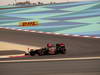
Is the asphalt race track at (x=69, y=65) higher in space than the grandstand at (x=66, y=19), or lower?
lower

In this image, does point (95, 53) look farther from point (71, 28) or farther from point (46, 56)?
point (71, 28)

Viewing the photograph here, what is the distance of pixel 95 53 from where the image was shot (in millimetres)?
10750

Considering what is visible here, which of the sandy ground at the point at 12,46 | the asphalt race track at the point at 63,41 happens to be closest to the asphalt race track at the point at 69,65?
the asphalt race track at the point at 63,41

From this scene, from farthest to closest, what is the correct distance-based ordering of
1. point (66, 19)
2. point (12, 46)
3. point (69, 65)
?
point (66, 19), point (12, 46), point (69, 65)

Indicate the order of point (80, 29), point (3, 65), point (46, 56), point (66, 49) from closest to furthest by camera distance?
point (3, 65) → point (46, 56) → point (66, 49) → point (80, 29)

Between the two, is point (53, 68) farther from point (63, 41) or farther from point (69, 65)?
point (63, 41)

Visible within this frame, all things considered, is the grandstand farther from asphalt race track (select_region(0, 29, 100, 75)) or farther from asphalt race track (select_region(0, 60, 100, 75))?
asphalt race track (select_region(0, 60, 100, 75))

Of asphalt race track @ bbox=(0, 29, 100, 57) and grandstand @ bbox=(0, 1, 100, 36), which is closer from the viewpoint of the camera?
asphalt race track @ bbox=(0, 29, 100, 57)

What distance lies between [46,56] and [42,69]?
1.94 m

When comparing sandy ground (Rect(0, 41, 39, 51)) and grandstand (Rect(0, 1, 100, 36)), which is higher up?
grandstand (Rect(0, 1, 100, 36))

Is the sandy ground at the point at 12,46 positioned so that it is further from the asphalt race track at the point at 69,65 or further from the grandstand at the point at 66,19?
the grandstand at the point at 66,19

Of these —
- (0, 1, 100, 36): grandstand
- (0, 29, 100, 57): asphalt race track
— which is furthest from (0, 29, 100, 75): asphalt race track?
(0, 1, 100, 36): grandstand

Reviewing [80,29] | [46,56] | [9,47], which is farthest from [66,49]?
[80,29]

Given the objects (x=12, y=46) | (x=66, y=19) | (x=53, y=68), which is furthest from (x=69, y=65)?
(x=66, y=19)
